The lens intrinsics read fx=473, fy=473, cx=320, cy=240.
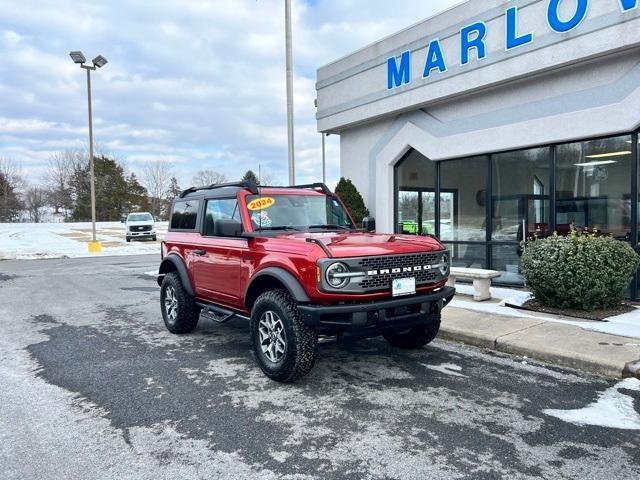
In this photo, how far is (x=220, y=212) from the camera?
5.82 meters

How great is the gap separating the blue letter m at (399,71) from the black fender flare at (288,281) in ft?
25.0

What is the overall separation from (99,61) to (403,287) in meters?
20.9

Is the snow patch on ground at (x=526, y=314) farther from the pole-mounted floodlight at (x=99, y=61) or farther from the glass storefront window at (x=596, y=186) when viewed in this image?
the pole-mounted floodlight at (x=99, y=61)

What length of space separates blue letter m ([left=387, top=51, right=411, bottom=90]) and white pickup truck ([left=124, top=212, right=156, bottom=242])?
81.9ft

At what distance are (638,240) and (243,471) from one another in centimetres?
742

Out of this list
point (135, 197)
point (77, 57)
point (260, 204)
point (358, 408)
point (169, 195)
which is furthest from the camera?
point (169, 195)

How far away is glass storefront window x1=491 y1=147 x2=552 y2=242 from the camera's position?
8.91 meters

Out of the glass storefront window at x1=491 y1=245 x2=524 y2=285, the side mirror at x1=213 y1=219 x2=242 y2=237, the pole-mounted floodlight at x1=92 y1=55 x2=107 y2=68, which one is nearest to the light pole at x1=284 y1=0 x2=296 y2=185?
the glass storefront window at x1=491 y1=245 x2=524 y2=285

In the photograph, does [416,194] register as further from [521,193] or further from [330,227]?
[330,227]

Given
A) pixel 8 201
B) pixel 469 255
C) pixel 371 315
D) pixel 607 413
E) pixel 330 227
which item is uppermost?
pixel 8 201

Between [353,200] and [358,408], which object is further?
[353,200]

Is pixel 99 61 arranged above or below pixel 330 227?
above

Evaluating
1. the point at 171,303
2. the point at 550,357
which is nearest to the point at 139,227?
the point at 171,303

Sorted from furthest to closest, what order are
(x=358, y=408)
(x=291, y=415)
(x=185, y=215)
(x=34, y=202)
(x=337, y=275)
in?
1. (x=34, y=202)
2. (x=185, y=215)
3. (x=337, y=275)
4. (x=358, y=408)
5. (x=291, y=415)
